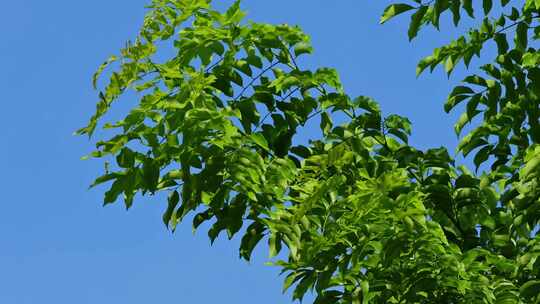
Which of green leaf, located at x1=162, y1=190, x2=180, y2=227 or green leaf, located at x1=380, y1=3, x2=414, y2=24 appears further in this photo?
green leaf, located at x1=380, y1=3, x2=414, y2=24

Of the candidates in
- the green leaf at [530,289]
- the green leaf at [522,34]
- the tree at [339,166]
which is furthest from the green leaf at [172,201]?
the green leaf at [522,34]

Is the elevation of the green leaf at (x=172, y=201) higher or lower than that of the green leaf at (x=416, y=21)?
lower

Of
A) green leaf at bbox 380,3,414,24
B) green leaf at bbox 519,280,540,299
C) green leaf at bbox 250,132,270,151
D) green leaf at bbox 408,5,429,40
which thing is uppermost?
green leaf at bbox 380,3,414,24

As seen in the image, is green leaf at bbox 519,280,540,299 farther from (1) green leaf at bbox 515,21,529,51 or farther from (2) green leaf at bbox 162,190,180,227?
(2) green leaf at bbox 162,190,180,227

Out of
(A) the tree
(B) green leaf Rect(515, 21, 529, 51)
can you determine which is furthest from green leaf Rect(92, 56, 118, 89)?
(B) green leaf Rect(515, 21, 529, 51)

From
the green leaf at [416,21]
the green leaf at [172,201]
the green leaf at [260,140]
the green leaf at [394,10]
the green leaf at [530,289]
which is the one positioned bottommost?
the green leaf at [530,289]

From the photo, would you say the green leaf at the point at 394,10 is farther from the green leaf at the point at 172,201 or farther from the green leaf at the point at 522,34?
the green leaf at the point at 172,201

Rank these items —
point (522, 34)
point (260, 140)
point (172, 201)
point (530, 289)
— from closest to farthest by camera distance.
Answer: point (530, 289) < point (260, 140) < point (172, 201) < point (522, 34)

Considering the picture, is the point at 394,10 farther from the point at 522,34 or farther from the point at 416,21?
the point at 522,34

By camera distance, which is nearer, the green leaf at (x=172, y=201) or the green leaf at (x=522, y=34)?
the green leaf at (x=172, y=201)

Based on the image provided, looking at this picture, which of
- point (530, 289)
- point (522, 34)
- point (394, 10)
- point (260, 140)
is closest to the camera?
point (530, 289)

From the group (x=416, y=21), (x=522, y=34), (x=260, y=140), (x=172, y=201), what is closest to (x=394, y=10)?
(x=416, y=21)

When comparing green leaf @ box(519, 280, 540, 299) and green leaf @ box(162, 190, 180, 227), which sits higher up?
green leaf @ box(162, 190, 180, 227)

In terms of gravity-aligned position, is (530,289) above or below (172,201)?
below
